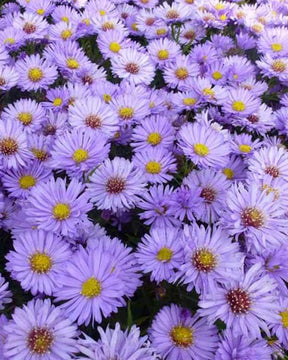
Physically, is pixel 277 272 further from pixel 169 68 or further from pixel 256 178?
pixel 169 68

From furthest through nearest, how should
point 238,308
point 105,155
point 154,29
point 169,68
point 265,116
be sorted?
point 154,29 < point 169,68 < point 265,116 < point 105,155 < point 238,308

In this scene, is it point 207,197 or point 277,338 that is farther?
point 207,197

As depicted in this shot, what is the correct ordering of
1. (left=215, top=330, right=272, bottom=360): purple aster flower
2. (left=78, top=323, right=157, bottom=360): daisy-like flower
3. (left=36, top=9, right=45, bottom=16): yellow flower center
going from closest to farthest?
1. (left=78, top=323, right=157, bottom=360): daisy-like flower
2. (left=215, top=330, right=272, bottom=360): purple aster flower
3. (left=36, top=9, right=45, bottom=16): yellow flower center

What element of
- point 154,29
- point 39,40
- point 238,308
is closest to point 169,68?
point 154,29

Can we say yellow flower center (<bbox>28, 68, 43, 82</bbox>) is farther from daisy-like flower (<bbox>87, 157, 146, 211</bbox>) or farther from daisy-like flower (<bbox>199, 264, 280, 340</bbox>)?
daisy-like flower (<bbox>199, 264, 280, 340</bbox>)

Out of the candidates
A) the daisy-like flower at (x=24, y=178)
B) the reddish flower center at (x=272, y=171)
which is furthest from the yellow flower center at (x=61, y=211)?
the reddish flower center at (x=272, y=171)

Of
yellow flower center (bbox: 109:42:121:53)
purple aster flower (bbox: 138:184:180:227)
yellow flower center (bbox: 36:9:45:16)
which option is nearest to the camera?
purple aster flower (bbox: 138:184:180:227)

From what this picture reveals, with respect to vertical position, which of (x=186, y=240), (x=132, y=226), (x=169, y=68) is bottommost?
(x=186, y=240)

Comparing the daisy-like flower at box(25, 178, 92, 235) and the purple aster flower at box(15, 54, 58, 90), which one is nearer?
the daisy-like flower at box(25, 178, 92, 235)

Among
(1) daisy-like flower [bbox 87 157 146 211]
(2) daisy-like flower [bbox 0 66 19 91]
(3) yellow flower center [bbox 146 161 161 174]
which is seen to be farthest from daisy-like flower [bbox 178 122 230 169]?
(2) daisy-like flower [bbox 0 66 19 91]
